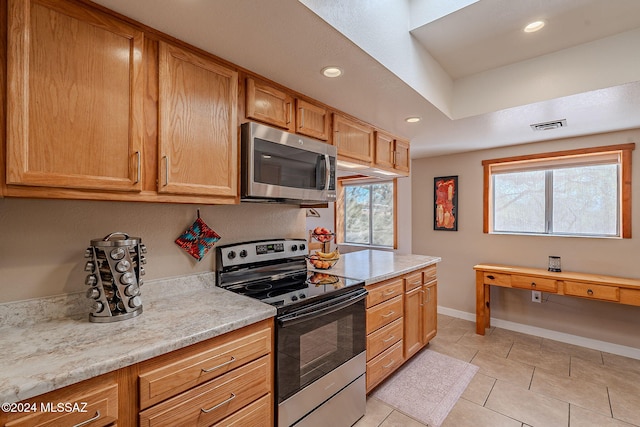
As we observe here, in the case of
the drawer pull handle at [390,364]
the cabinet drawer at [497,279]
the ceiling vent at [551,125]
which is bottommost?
the drawer pull handle at [390,364]

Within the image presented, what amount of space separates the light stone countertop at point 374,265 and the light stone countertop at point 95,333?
890 mm

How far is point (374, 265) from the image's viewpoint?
8.46ft

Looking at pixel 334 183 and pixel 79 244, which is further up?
pixel 334 183

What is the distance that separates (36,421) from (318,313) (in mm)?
1130

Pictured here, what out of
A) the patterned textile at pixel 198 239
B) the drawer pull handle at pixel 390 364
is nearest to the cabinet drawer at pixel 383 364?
the drawer pull handle at pixel 390 364

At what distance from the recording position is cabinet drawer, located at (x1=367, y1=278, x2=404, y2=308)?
6.88ft

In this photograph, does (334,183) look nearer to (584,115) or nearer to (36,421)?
(36,421)

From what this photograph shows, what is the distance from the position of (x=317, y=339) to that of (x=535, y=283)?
2.64 metres

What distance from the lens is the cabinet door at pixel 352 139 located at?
2334 millimetres

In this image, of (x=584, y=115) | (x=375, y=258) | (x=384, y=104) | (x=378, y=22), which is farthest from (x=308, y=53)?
(x=584, y=115)

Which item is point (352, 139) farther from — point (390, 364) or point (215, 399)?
point (215, 399)

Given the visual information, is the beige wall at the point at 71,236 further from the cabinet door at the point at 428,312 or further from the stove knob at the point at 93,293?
the cabinet door at the point at 428,312

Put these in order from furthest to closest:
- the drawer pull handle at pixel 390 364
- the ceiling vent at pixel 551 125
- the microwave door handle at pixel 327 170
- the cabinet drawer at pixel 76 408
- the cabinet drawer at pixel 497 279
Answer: the cabinet drawer at pixel 497 279 → the ceiling vent at pixel 551 125 → the drawer pull handle at pixel 390 364 → the microwave door handle at pixel 327 170 → the cabinet drawer at pixel 76 408

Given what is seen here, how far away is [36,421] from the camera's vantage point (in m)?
0.81
